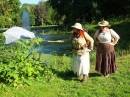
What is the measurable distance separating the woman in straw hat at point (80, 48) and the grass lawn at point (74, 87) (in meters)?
0.34

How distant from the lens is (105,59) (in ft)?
25.3

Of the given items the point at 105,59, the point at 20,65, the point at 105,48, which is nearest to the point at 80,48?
the point at 105,48

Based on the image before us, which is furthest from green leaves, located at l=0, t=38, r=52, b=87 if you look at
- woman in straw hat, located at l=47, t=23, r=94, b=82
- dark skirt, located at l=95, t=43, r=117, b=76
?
dark skirt, located at l=95, t=43, r=117, b=76

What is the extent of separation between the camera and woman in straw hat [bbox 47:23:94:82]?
7.16 m

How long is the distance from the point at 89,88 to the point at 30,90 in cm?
149

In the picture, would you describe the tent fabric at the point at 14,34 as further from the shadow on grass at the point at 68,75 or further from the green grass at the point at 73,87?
the shadow on grass at the point at 68,75

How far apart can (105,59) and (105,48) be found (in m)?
0.32

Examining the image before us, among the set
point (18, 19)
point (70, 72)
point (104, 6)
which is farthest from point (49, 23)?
point (70, 72)

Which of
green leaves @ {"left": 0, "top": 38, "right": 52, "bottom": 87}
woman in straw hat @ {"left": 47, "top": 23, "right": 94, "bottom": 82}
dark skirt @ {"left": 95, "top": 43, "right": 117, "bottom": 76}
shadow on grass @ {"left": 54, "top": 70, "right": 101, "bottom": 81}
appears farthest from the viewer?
shadow on grass @ {"left": 54, "top": 70, "right": 101, "bottom": 81}

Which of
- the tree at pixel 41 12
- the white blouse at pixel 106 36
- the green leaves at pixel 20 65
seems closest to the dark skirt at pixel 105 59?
the white blouse at pixel 106 36

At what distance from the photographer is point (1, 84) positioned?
6.68 meters

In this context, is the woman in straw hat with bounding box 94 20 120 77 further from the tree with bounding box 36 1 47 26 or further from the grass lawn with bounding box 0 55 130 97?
the tree with bounding box 36 1 47 26

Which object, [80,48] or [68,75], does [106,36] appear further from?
[68,75]

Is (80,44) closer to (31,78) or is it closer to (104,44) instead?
(104,44)
